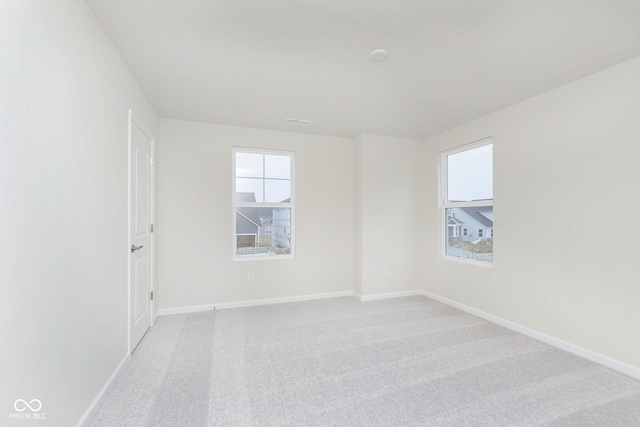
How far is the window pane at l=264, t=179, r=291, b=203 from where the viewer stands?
3.90 meters

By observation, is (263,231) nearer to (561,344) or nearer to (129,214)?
(129,214)

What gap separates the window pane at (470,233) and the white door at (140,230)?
12.4 feet

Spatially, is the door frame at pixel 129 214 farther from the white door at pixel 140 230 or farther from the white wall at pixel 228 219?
the white wall at pixel 228 219

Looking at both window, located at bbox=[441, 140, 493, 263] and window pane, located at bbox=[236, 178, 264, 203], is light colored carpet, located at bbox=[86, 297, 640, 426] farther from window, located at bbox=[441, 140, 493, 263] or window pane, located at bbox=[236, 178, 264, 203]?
window pane, located at bbox=[236, 178, 264, 203]

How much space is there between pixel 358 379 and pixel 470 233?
2528 millimetres

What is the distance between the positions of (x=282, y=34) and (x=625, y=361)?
3.54 meters

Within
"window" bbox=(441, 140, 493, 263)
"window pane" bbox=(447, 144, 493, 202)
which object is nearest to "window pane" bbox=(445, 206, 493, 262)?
"window" bbox=(441, 140, 493, 263)

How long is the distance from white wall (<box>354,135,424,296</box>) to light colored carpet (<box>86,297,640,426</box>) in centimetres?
105

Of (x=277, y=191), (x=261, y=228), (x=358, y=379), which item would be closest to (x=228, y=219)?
(x=261, y=228)

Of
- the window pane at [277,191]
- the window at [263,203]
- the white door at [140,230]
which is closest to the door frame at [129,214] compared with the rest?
the white door at [140,230]

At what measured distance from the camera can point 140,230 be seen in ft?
8.65

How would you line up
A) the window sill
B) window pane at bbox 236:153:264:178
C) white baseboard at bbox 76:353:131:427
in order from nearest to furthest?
white baseboard at bbox 76:353:131:427, the window sill, window pane at bbox 236:153:264:178

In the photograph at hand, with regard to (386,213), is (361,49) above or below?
above

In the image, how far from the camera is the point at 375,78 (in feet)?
7.87
